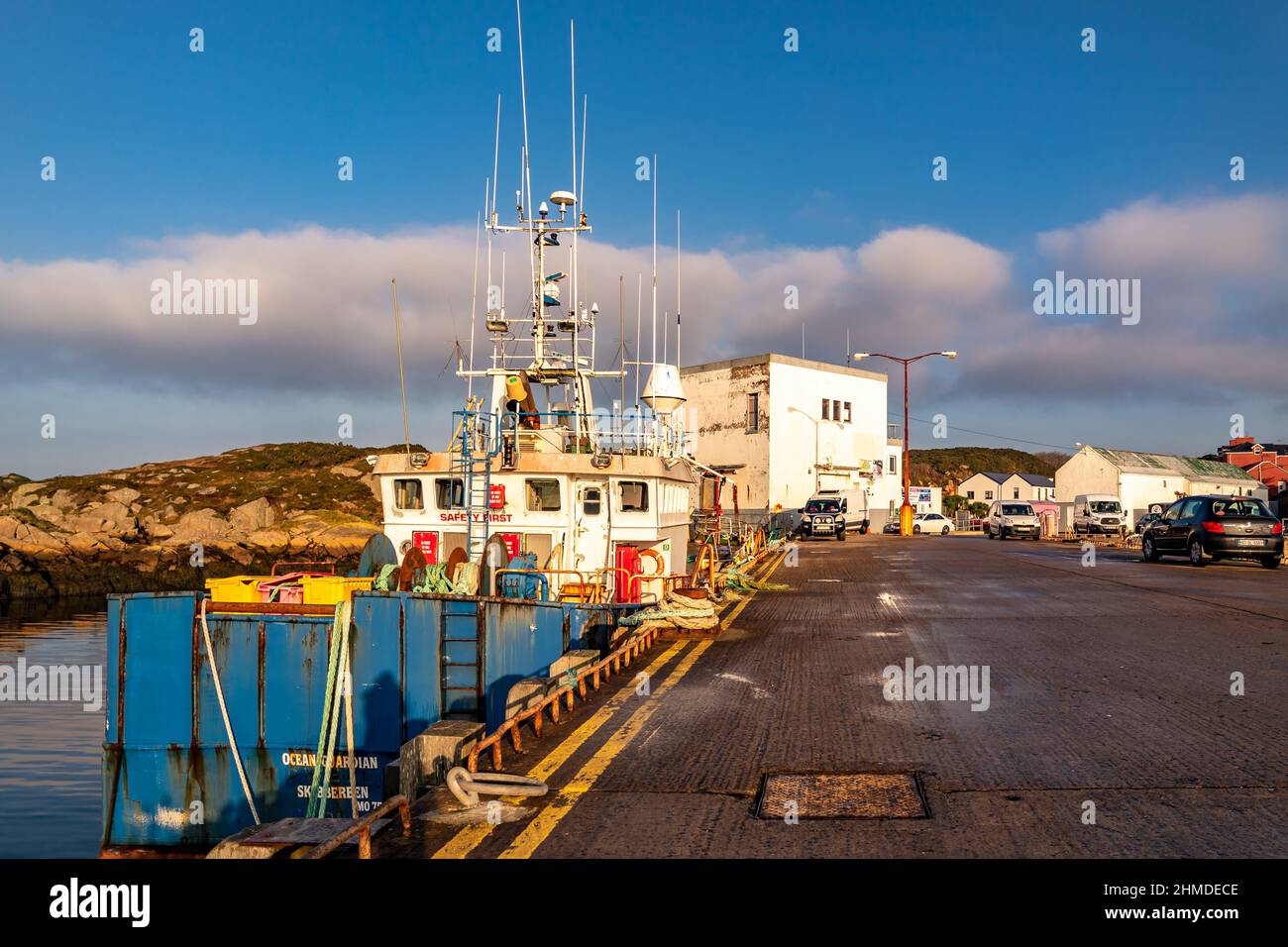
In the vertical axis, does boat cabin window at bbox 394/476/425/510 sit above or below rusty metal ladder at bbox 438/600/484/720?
above

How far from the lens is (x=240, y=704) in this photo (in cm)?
970

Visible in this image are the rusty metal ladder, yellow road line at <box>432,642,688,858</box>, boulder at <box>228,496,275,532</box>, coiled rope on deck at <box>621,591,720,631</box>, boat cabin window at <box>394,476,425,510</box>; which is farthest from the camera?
boulder at <box>228,496,275,532</box>

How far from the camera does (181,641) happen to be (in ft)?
31.6

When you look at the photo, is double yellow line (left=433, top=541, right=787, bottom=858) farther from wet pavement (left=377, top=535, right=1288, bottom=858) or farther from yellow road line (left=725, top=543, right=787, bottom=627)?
yellow road line (left=725, top=543, right=787, bottom=627)

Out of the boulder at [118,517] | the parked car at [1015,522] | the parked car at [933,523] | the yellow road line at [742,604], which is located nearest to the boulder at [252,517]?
the boulder at [118,517]

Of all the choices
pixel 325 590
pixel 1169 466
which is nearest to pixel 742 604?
pixel 325 590

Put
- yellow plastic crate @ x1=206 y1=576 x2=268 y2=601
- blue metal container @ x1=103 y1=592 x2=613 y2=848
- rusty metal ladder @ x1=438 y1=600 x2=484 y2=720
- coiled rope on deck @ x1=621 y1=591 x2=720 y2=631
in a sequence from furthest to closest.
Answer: coiled rope on deck @ x1=621 y1=591 x2=720 y2=631
yellow plastic crate @ x1=206 y1=576 x2=268 y2=601
rusty metal ladder @ x1=438 y1=600 x2=484 y2=720
blue metal container @ x1=103 y1=592 x2=613 y2=848

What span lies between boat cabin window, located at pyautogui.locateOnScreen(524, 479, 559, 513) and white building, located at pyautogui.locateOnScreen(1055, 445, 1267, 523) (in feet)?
222

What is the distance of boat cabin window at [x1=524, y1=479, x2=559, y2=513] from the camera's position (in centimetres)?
1587

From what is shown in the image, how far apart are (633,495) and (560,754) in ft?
31.2

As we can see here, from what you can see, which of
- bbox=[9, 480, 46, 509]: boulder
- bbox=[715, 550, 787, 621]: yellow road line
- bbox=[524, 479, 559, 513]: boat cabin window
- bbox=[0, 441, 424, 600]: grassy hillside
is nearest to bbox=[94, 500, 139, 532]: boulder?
bbox=[0, 441, 424, 600]: grassy hillside

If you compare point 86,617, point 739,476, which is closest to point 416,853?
point 86,617

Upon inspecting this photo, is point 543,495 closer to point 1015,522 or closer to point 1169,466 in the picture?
point 1015,522

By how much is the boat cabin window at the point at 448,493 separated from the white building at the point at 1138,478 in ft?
225
